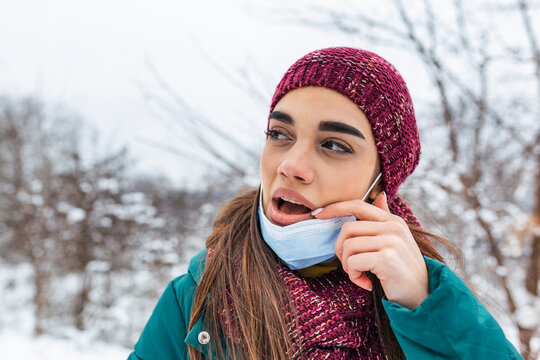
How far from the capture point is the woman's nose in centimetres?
116

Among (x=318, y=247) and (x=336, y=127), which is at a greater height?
(x=336, y=127)

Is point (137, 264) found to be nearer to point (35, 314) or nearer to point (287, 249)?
point (35, 314)

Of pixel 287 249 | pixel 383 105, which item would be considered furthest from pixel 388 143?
pixel 287 249

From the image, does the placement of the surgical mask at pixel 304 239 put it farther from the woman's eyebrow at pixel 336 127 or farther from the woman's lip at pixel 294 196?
the woman's eyebrow at pixel 336 127

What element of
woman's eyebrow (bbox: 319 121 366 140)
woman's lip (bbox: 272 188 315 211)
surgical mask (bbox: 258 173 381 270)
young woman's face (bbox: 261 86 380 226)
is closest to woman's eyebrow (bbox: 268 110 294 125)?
young woman's face (bbox: 261 86 380 226)

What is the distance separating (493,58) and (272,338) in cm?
210

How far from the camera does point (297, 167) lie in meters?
1.16

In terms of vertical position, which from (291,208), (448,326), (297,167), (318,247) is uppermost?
(297,167)

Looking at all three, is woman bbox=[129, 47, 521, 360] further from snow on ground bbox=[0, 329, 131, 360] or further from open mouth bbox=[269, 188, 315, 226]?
snow on ground bbox=[0, 329, 131, 360]

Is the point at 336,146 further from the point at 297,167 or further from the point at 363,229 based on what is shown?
the point at 363,229

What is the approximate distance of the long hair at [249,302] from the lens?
46.0 inches

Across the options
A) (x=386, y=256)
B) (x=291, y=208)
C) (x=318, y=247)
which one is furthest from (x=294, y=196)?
(x=386, y=256)

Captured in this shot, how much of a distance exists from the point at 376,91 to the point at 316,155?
0.31 m

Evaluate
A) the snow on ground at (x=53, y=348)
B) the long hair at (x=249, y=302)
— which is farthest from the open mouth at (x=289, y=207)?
the snow on ground at (x=53, y=348)
